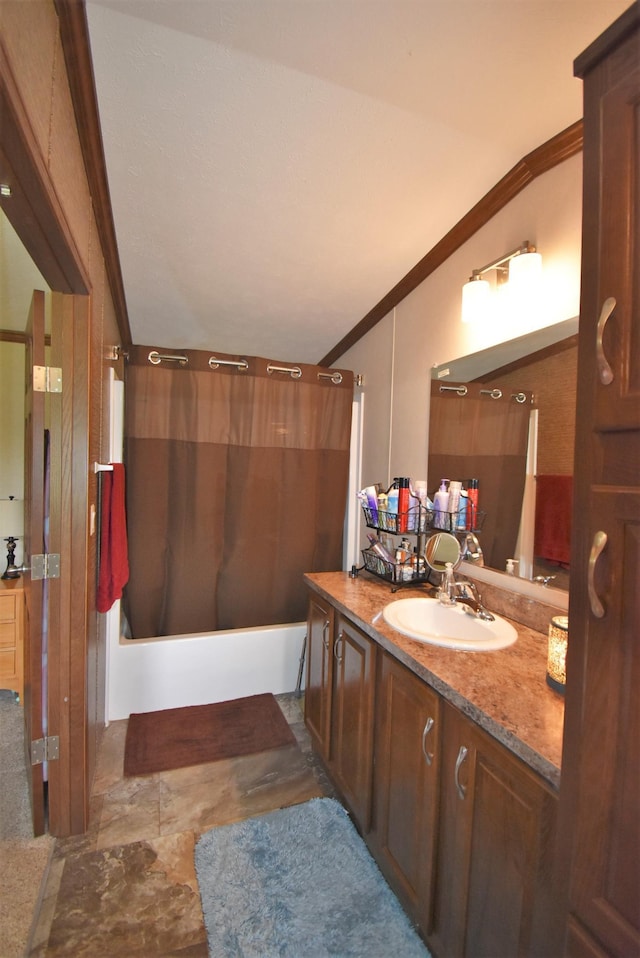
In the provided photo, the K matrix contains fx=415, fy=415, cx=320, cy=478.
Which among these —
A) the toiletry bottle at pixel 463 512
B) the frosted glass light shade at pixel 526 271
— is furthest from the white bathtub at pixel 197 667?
the frosted glass light shade at pixel 526 271

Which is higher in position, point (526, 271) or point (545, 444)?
point (526, 271)

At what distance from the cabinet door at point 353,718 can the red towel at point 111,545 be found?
1004mm

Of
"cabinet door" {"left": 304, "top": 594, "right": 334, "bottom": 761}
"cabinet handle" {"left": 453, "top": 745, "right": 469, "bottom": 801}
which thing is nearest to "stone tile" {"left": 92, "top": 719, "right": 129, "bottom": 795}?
"cabinet door" {"left": 304, "top": 594, "right": 334, "bottom": 761}

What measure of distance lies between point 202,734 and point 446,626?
4.74ft

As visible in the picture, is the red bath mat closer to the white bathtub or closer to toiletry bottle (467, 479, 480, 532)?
the white bathtub

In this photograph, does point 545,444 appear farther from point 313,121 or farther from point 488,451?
point 313,121

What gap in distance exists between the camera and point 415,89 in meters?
1.27

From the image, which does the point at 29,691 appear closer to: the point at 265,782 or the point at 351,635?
the point at 265,782

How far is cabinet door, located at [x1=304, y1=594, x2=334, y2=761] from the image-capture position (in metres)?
Answer: 1.79

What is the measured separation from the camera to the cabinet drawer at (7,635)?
2.28m

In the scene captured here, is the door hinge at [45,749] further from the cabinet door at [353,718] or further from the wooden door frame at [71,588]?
the cabinet door at [353,718]

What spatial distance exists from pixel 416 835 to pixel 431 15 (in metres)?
2.17

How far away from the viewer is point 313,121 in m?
→ 1.36

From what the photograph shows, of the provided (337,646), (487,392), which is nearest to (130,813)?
(337,646)
